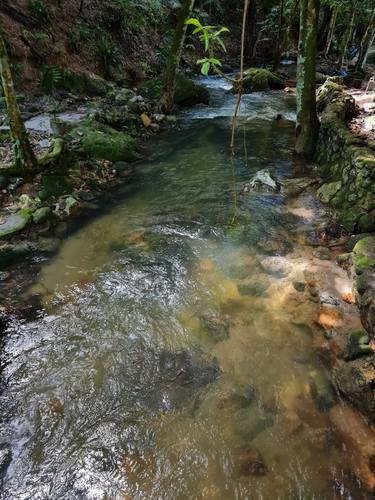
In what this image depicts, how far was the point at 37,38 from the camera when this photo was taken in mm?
9758

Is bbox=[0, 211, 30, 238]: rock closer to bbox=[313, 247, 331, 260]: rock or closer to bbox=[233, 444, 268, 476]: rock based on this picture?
bbox=[233, 444, 268, 476]: rock

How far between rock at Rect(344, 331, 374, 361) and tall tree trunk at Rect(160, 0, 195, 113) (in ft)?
28.4

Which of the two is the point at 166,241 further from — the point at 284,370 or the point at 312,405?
the point at 312,405

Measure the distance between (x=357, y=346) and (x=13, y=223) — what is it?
4913mm

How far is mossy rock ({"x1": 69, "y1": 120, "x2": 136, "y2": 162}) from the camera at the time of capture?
7.43 meters

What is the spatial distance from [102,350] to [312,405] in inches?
83.7

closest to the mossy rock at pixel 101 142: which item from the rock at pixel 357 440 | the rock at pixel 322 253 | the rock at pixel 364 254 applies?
the rock at pixel 322 253

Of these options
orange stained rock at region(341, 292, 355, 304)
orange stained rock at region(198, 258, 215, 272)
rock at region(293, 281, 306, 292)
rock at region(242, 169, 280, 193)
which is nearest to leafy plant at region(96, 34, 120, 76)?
rock at region(242, 169, 280, 193)

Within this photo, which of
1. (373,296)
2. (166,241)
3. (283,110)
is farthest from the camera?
(283,110)

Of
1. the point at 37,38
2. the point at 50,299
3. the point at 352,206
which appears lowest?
the point at 50,299

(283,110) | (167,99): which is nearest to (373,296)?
(167,99)

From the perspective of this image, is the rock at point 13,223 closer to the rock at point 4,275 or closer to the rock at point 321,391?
the rock at point 4,275

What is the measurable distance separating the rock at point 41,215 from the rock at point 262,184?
3.60 metres

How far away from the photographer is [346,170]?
6012 mm
